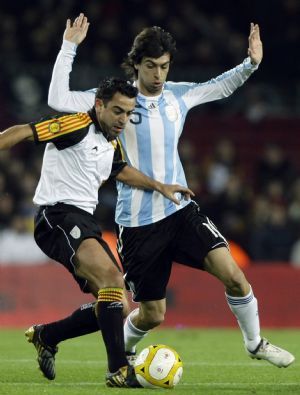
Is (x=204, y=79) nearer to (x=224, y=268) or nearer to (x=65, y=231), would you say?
(x=224, y=268)

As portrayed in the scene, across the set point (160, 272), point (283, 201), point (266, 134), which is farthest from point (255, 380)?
point (266, 134)

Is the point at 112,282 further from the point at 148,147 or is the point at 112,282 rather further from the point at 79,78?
the point at 79,78

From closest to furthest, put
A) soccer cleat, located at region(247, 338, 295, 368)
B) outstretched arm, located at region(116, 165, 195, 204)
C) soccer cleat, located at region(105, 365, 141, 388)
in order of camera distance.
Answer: soccer cleat, located at region(105, 365, 141, 388), soccer cleat, located at region(247, 338, 295, 368), outstretched arm, located at region(116, 165, 195, 204)

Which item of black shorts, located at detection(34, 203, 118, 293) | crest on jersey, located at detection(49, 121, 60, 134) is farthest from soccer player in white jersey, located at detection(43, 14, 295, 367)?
black shorts, located at detection(34, 203, 118, 293)

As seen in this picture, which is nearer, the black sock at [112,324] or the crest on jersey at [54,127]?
the black sock at [112,324]

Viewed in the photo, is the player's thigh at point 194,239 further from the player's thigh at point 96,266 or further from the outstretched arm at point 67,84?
the outstretched arm at point 67,84

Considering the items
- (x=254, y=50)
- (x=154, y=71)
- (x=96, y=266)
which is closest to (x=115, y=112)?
(x=154, y=71)

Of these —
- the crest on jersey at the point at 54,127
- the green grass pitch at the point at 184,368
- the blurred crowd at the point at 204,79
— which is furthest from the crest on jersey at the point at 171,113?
the blurred crowd at the point at 204,79

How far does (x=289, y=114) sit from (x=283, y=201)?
2.89 meters

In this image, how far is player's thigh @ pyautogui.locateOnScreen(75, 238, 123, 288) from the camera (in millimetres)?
7582

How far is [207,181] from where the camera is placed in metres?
17.5

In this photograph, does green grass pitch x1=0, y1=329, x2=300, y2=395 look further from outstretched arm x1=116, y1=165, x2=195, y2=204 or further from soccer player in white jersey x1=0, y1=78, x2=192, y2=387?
outstretched arm x1=116, y1=165, x2=195, y2=204

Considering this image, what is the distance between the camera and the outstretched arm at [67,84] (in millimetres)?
8070

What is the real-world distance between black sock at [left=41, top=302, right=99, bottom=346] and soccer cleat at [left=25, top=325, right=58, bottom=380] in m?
0.03
